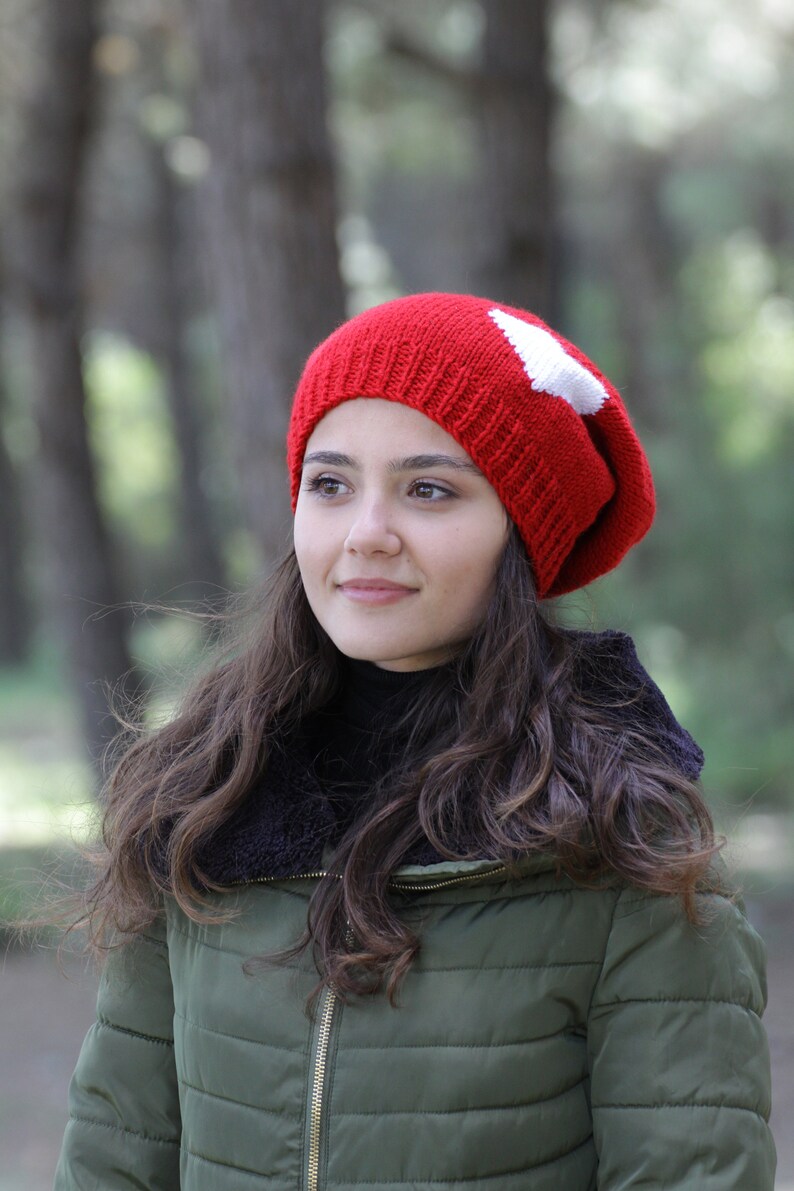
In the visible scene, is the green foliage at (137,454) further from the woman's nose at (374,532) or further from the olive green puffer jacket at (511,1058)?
the olive green puffer jacket at (511,1058)

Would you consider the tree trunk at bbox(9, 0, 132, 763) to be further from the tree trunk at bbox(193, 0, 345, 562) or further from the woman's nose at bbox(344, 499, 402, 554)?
the woman's nose at bbox(344, 499, 402, 554)

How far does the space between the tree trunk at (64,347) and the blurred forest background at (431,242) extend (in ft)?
0.05

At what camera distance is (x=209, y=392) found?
22.1 metres

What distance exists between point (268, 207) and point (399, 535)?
2.42 m

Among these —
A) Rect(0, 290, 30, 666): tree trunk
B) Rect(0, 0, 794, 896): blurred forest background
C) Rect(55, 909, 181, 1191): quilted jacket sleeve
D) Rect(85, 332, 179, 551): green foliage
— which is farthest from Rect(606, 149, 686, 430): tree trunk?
Rect(85, 332, 179, 551): green foliage

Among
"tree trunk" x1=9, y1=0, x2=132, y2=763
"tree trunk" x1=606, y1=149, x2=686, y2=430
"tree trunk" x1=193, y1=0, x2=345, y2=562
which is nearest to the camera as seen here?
"tree trunk" x1=193, y1=0, x2=345, y2=562

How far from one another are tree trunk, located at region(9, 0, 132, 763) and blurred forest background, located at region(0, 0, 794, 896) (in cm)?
2

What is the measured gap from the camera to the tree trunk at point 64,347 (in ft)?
22.2

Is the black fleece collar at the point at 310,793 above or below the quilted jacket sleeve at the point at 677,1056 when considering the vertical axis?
above

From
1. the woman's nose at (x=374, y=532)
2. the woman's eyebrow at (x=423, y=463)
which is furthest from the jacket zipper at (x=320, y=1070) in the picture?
the woman's eyebrow at (x=423, y=463)

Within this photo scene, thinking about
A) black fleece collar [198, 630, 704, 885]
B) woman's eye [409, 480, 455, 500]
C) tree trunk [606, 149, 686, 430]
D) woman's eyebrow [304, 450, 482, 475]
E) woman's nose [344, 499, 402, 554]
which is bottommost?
black fleece collar [198, 630, 704, 885]

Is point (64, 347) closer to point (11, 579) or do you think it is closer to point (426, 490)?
point (426, 490)

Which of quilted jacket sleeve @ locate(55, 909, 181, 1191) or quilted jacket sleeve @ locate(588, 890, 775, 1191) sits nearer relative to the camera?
quilted jacket sleeve @ locate(588, 890, 775, 1191)

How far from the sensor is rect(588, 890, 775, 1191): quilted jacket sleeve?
66.8 inches
